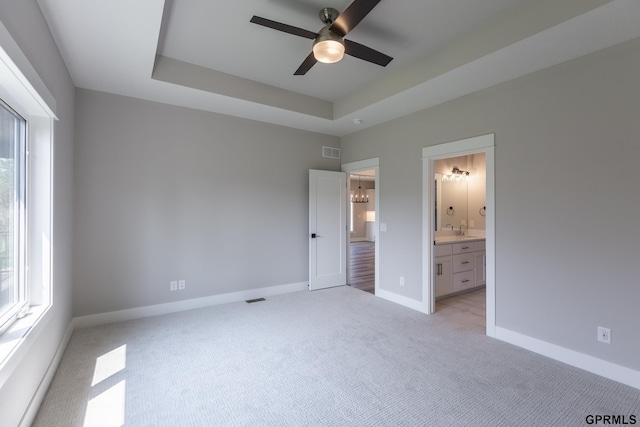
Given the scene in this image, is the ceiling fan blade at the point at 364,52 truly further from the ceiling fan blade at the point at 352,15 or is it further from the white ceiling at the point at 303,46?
the white ceiling at the point at 303,46

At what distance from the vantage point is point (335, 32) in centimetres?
218

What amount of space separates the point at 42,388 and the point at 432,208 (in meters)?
4.01

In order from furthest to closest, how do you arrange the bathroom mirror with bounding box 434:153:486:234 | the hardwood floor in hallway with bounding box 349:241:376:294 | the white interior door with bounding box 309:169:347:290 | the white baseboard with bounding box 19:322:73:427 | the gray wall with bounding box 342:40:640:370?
the bathroom mirror with bounding box 434:153:486:234
the hardwood floor in hallway with bounding box 349:241:376:294
the white interior door with bounding box 309:169:347:290
the gray wall with bounding box 342:40:640:370
the white baseboard with bounding box 19:322:73:427

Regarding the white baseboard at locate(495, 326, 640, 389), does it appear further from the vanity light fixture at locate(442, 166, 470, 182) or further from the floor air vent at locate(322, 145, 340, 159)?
the floor air vent at locate(322, 145, 340, 159)

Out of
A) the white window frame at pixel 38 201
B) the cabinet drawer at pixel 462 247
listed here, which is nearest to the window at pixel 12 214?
the white window frame at pixel 38 201

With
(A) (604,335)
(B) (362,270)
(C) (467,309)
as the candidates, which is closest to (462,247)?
(C) (467,309)

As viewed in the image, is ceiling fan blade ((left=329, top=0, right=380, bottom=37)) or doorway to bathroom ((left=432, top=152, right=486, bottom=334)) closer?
ceiling fan blade ((left=329, top=0, right=380, bottom=37))

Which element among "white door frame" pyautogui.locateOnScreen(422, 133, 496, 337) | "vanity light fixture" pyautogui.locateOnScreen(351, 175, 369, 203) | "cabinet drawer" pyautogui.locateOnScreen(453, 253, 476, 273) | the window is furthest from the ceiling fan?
"vanity light fixture" pyautogui.locateOnScreen(351, 175, 369, 203)

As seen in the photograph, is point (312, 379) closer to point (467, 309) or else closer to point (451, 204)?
point (467, 309)

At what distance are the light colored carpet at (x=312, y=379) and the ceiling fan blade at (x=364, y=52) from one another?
2.61 metres

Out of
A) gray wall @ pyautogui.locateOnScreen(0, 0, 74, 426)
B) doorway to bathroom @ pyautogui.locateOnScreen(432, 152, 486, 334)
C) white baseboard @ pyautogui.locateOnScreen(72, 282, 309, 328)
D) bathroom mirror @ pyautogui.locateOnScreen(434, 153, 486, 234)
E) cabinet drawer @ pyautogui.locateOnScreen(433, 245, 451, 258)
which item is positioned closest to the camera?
gray wall @ pyautogui.locateOnScreen(0, 0, 74, 426)

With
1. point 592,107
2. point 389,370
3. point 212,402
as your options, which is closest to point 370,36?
point 592,107

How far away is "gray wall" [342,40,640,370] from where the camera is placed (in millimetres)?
2285

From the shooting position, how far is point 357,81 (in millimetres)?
3602
